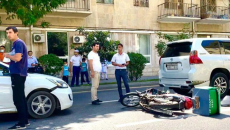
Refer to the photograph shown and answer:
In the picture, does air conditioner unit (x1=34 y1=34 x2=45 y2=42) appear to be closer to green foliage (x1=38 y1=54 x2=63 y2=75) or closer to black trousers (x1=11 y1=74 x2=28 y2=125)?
green foliage (x1=38 y1=54 x2=63 y2=75)

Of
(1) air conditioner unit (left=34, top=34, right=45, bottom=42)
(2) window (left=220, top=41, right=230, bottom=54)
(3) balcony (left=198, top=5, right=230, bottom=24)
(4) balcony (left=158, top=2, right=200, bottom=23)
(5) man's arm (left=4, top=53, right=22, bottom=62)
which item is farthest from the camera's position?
(3) balcony (left=198, top=5, right=230, bottom=24)

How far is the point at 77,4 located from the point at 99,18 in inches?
70.1

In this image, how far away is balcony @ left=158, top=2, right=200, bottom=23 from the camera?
59.3ft

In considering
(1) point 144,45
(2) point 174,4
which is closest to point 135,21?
(1) point 144,45

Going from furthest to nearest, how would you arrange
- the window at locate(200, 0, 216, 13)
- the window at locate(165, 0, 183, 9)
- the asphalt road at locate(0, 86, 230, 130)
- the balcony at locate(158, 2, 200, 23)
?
the window at locate(200, 0, 216, 13), the window at locate(165, 0, 183, 9), the balcony at locate(158, 2, 200, 23), the asphalt road at locate(0, 86, 230, 130)

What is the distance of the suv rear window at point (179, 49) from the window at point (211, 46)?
449mm

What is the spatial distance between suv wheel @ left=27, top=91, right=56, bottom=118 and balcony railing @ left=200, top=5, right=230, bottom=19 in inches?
658

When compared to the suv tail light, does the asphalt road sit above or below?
below

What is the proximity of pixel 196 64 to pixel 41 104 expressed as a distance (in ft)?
13.8

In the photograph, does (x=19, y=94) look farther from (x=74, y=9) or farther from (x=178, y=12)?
(x=178, y=12)

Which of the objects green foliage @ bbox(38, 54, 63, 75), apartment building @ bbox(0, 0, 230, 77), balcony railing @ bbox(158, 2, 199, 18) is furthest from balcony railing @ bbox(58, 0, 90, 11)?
balcony railing @ bbox(158, 2, 199, 18)

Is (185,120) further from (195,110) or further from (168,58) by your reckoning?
(168,58)

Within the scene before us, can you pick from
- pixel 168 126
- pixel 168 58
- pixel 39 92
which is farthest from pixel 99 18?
pixel 168 126

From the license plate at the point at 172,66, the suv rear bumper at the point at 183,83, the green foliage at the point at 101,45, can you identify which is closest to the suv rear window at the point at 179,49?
the license plate at the point at 172,66
